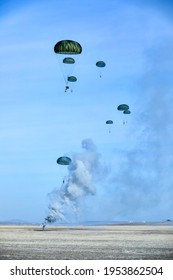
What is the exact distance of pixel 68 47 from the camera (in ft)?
130

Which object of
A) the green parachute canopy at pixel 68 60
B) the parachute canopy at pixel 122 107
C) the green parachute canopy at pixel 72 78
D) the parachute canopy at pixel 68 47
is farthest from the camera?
the parachute canopy at pixel 122 107

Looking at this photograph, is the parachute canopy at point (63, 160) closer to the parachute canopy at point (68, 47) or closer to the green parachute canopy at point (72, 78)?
the green parachute canopy at point (72, 78)

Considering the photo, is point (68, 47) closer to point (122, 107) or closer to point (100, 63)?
point (100, 63)

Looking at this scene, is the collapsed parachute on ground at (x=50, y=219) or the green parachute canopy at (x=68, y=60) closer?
the green parachute canopy at (x=68, y=60)

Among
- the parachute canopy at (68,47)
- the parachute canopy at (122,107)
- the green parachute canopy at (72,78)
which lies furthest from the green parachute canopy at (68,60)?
the parachute canopy at (68,47)

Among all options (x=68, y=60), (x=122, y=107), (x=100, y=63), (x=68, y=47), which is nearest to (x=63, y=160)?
(x=122, y=107)

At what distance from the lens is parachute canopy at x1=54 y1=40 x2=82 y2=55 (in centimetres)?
3972

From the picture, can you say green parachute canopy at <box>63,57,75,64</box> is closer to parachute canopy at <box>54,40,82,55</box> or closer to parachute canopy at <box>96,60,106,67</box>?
parachute canopy at <box>96,60,106,67</box>

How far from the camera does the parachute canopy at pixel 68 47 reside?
130ft

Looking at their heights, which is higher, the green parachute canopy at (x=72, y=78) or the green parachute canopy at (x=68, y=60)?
the green parachute canopy at (x=68, y=60)

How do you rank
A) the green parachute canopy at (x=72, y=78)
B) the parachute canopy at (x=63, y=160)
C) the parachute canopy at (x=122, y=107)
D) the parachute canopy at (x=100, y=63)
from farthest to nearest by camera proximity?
1. the parachute canopy at (x=63, y=160)
2. the parachute canopy at (x=122, y=107)
3. the green parachute canopy at (x=72, y=78)
4. the parachute canopy at (x=100, y=63)

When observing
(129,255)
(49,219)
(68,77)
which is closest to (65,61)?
(68,77)
